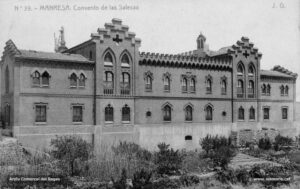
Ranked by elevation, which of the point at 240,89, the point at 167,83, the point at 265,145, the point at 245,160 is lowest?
the point at 245,160

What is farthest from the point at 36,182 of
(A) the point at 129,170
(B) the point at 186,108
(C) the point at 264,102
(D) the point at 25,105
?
(C) the point at 264,102

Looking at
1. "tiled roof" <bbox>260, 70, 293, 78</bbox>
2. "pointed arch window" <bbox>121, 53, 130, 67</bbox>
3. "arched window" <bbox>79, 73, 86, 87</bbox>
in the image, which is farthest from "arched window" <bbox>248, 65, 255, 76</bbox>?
"arched window" <bbox>79, 73, 86, 87</bbox>

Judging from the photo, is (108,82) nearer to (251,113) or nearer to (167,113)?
(167,113)

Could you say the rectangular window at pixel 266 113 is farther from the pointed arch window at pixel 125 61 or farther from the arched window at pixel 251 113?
the pointed arch window at pixel 125 61

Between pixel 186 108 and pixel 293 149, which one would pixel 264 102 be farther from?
pixel 186 108

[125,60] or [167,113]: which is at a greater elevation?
[125,60]

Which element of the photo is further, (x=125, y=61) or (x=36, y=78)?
(x=125, y=61)

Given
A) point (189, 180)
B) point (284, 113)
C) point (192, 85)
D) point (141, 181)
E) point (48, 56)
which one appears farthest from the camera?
point (284, 113)

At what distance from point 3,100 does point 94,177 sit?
1666cm

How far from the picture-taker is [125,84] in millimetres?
37000

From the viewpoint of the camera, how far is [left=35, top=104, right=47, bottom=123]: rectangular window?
1292 inches

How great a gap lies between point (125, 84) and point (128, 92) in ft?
2.80

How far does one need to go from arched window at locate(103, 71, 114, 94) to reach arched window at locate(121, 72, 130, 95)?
110 centimetres

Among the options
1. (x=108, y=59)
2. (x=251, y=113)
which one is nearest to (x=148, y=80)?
(x=108, y=59)
